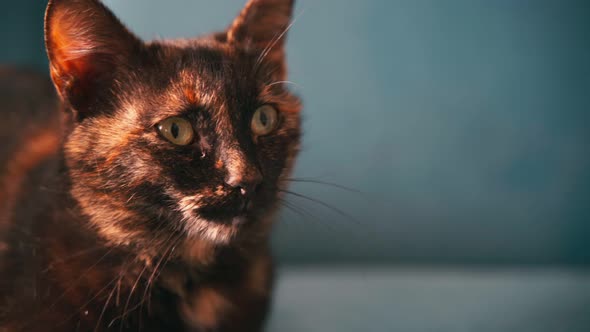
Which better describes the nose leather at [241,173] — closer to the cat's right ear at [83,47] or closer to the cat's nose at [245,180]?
the cat's nose at [245,180]

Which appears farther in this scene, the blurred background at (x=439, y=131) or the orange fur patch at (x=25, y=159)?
the blurred background at (x=439, y=131)

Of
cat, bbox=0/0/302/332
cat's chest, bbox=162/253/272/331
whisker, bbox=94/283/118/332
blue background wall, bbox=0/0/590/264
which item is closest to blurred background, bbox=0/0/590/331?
blue background wall, bbox=0/0/590/264

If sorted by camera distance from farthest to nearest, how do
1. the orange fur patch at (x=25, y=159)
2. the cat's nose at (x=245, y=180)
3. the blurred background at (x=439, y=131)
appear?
1. the blurred background at (x=439, y=131)
2. the orange fur patch at (x=25, y=159)
3. the cat's nose at (x=245, y=180)

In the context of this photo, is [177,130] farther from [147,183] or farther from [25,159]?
[25,159]

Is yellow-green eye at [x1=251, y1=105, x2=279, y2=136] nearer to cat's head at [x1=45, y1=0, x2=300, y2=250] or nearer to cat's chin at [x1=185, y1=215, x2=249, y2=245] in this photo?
cat's head at [x1=45, y1=0, x2=300, y2=250]

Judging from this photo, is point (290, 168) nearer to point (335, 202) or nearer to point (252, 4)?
point (252, 4)

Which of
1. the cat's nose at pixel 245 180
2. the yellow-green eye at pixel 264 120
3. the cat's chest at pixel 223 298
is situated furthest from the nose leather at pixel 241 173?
the cat's chest at pixel 223 298

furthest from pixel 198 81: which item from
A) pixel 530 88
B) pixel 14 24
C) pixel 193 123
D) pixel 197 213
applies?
pixel 530 88

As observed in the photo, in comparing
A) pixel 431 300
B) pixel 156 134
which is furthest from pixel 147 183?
pixel 431 300
